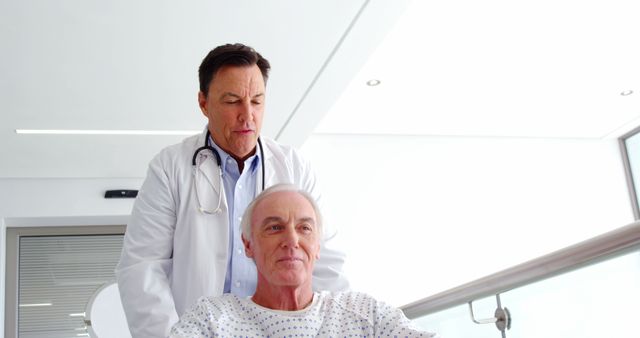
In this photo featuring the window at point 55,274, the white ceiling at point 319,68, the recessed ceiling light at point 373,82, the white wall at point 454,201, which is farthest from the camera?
the white wall at point 454,201

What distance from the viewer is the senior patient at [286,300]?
174cm

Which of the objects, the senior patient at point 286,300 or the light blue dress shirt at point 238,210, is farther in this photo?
the light blue dress shirt at point 238,210

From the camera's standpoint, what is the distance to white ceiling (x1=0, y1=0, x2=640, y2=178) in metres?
4.04

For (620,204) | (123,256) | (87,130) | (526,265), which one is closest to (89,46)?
(87,130)

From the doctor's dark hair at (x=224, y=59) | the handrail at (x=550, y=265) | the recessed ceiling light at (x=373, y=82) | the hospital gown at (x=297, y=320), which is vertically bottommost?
the hospital gown at (x=297, y=320)

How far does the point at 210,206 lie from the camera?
2.11 m

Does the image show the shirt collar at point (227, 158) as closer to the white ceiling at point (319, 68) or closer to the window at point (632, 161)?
the white ceiling at point (319, 68)

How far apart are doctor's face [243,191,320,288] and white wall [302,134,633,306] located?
16.2 ft

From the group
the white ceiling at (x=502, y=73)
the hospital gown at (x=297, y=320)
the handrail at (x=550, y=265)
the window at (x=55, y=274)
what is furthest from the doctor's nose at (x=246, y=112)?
the window at (x=55, y=274)

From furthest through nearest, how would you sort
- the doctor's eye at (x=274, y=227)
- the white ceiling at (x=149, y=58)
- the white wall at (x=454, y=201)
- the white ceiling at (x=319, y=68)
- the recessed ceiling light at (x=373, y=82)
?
the white wall at (x=454, y=201), the recessed ceiling light at (x=373, y=82), the white ceiling at (x=319, y=68), the white ceiling at (x=149, y=58), the doctor's eye at (x=274, y=227)

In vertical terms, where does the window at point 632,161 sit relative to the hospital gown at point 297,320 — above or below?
above

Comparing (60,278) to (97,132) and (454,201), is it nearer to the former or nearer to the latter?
(97,132)

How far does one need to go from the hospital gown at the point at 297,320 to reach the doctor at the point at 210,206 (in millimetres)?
253

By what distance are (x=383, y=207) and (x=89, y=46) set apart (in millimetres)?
3489
